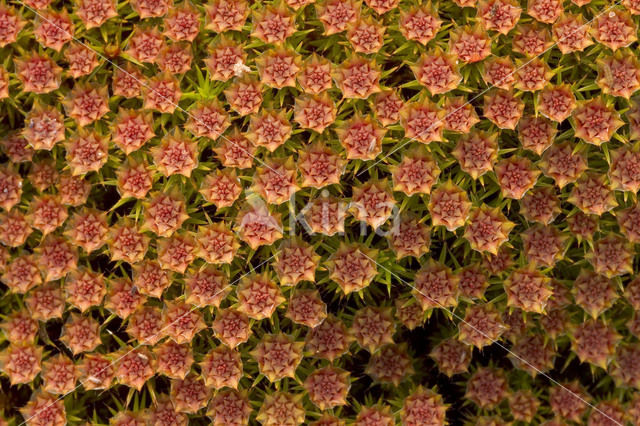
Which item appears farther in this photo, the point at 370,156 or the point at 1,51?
the point at 1,51

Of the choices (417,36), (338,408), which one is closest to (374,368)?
(338,408)

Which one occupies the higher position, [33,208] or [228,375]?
[33,208]

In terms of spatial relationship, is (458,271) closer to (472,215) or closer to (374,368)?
(472,215)

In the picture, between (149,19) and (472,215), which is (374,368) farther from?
(149,19)

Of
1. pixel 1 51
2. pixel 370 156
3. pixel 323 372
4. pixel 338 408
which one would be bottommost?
pixel 338 408

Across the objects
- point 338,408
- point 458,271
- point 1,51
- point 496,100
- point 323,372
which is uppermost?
point 496,100

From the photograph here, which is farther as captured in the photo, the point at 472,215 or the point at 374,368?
the point at 374,368

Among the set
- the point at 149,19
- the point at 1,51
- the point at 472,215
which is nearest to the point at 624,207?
the point at 472,215

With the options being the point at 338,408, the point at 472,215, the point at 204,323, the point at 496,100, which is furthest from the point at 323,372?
the point at 496,100
